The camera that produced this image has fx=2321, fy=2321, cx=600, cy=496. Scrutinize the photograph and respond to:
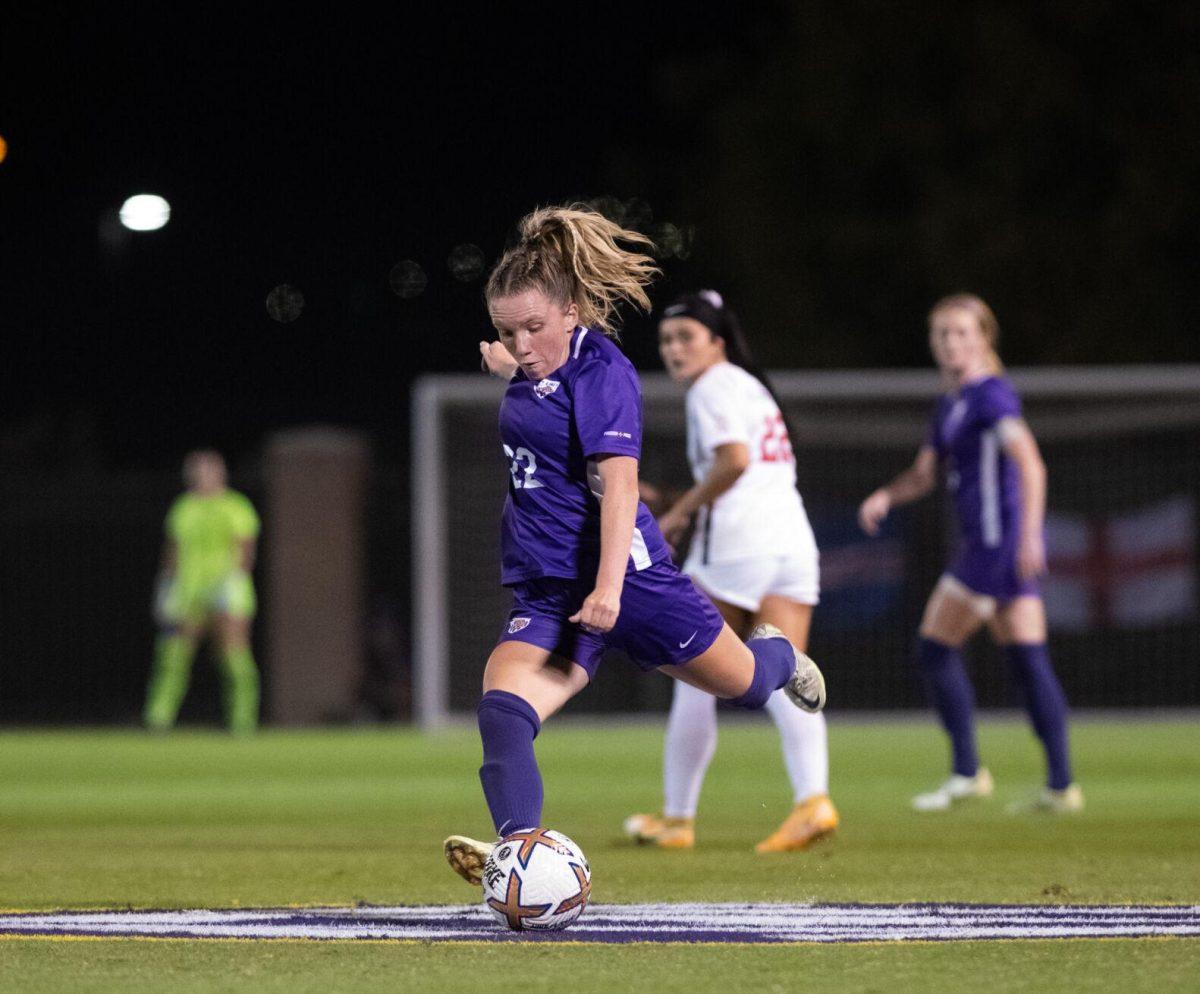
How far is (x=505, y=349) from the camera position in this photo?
6586 mm

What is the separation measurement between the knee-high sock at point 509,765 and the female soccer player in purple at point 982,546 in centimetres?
451

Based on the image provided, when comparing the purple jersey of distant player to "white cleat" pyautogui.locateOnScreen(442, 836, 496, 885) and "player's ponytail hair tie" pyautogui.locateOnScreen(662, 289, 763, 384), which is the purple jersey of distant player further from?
"white cleat" pyautogui.locateOnScreen(442, 836, 496, 885)

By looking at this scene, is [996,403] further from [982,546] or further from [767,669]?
[767,669]

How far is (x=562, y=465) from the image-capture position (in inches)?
238

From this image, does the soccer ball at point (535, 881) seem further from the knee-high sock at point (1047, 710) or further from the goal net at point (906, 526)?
the goal net at point (906, 526)

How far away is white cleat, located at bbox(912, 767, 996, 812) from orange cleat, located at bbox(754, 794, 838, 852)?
216 centimetres

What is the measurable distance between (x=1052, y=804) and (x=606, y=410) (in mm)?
4997

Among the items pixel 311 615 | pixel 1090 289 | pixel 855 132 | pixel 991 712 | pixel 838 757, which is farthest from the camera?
pixel 855 132

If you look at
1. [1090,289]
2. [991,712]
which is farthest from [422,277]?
[991,712]

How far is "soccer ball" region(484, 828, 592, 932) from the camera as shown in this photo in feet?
18.4

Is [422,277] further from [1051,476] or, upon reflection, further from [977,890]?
[977,890]

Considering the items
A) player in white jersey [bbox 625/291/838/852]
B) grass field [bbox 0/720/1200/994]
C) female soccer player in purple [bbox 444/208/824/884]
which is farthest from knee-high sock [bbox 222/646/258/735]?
female soccer player in purple [bbox 444/208/824/884]

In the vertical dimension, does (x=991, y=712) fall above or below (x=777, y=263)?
below

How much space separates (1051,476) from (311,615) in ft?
22.8
